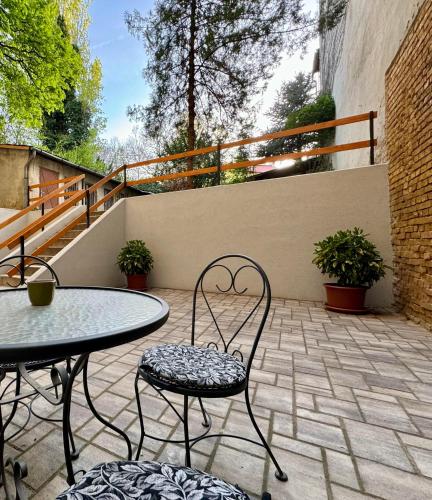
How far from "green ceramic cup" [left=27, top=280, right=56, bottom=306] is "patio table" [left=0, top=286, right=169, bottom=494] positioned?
3 cm

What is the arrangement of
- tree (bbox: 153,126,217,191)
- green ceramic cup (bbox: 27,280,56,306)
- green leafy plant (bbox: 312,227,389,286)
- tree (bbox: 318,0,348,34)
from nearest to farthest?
green ceramic cup (bbox: 27,280,56,306) < green leafy plant (bbox: 312,227,389,286) < tree (bbox: 318,0,348,34) < tree (bbox: 153,126,217,191)

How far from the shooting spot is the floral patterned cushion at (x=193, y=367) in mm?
892

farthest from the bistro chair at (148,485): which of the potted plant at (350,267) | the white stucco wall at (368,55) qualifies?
the white stucco wall at (368,55)

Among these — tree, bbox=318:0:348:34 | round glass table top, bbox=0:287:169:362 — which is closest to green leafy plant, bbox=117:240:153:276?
round glass table top, bbox=0:287:169:362

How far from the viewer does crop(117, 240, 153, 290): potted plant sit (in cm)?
457

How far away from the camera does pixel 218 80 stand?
627cm

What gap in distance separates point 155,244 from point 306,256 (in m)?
2.92

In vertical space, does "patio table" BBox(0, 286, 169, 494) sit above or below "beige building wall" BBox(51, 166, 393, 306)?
below

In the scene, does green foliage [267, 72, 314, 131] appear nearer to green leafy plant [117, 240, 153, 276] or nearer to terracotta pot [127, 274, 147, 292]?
green leafy plant [117, 240, 153, 276]

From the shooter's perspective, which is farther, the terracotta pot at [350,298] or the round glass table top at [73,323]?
the terracotta pot at [350,298]

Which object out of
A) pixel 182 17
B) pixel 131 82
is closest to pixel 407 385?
pixel 182 17

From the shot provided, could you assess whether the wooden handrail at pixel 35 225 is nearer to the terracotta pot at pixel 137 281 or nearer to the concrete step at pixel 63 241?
the concrete step at pixel 63 241

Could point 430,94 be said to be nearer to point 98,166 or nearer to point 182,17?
point 182,17

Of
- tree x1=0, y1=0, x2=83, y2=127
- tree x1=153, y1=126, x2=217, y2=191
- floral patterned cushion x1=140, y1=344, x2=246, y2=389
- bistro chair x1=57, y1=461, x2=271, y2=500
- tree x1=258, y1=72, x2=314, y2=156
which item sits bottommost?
bistro chair x1=57, y1=461, x2=271, y2=500
